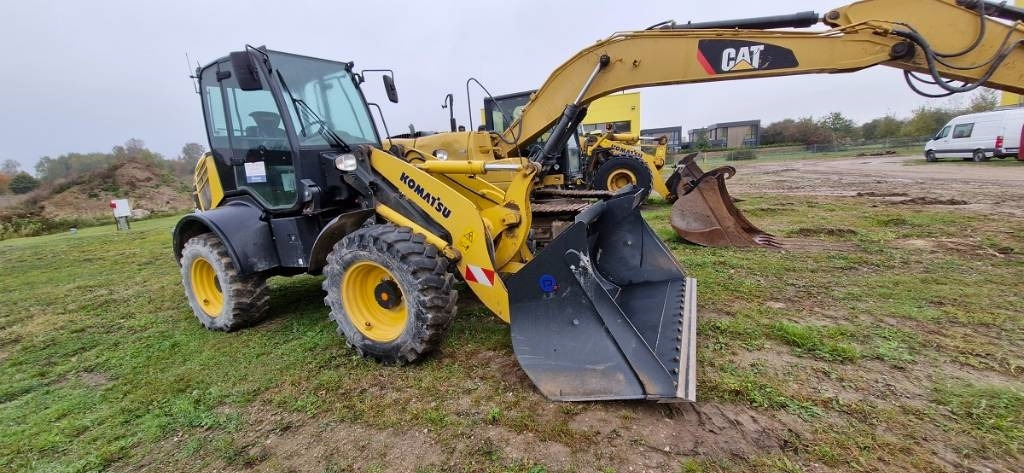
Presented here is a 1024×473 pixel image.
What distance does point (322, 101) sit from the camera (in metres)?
4.13

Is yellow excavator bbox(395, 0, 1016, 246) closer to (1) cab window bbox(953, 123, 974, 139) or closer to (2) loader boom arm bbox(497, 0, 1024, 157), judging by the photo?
(2) loader boom arm bbox(497, 0, 1024, 157)

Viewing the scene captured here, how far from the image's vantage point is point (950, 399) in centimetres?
248

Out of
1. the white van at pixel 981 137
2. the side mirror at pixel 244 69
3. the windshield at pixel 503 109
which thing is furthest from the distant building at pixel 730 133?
the side mirror at pixel 244 69

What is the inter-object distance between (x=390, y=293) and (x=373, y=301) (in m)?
0.27

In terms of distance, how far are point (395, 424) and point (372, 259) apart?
44.3 inches

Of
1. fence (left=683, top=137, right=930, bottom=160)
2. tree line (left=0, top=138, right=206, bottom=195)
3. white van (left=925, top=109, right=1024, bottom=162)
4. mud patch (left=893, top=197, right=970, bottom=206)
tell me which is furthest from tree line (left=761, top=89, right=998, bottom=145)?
tree line (left=0, top=138, right=206, bottom=195)

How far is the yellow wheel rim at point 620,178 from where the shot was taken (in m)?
10.3

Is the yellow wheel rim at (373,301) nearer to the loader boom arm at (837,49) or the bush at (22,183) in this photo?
the loader boom arm at (837,49)

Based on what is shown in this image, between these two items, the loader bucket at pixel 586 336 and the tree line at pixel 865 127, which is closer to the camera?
the loader bucket at pixel 586 336

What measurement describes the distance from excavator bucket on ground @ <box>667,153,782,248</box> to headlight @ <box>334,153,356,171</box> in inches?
178

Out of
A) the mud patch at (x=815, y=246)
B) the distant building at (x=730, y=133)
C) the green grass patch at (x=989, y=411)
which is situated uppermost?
the distant building at (x=730, y=133)

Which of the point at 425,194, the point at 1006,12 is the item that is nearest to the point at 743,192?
the point at 1006,12

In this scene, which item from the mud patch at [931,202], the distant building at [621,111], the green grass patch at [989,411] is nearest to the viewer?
the green grass patch at [989,411]

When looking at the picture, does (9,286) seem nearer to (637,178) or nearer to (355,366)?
(355,366)
